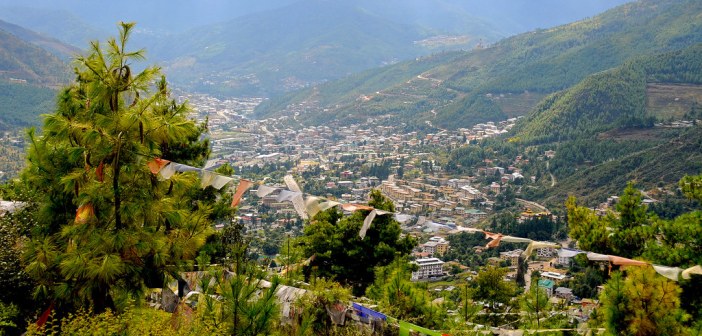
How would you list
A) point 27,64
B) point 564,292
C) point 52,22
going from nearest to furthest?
point 564,292 < point 27,64 < point 52,22

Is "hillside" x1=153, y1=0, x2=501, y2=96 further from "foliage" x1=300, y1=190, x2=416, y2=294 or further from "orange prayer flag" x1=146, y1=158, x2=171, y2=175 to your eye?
"orange prayer flag" x1=146, y1=158, x2=171, y2=175

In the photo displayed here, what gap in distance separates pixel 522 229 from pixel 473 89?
56.7m

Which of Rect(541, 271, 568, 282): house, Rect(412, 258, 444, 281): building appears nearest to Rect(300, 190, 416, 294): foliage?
Rect(541, 271, 568, 282): house

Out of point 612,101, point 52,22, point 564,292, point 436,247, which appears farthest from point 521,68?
point 52,22

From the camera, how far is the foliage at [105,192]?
5.23m

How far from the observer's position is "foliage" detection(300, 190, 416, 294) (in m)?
9.31

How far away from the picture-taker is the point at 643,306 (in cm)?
474

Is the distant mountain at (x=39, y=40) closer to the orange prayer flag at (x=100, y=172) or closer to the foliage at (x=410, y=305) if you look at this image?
the orange prayer flag at (x=100, y=172)

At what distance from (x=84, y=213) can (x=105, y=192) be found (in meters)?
0.26

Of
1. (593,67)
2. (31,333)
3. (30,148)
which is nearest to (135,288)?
(31,333)

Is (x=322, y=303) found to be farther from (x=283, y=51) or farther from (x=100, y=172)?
(x=283, y=51)

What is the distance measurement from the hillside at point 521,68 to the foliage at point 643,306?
64.8 m

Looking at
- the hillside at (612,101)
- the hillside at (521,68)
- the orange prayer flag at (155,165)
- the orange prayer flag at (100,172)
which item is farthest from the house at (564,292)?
the hillside at (521,68)

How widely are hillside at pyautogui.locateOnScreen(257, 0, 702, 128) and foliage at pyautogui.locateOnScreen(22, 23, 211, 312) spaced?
212 feet
